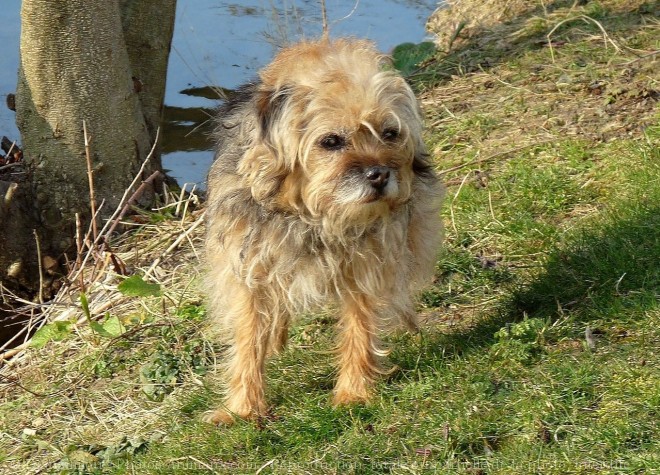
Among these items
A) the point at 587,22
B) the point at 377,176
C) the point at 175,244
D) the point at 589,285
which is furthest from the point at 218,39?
the point at 377,176

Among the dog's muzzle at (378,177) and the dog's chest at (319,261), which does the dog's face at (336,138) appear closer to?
the dog's muzzle at (378,177)

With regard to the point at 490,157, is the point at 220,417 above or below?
below

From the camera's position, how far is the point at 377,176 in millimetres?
3260

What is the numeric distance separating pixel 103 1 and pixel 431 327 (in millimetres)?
2648

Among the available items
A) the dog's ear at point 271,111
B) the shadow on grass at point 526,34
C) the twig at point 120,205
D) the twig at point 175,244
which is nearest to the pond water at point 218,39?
the shadow on grass at point 526,34

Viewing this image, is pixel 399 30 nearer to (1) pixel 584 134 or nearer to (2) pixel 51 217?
(1) pixel 584 134

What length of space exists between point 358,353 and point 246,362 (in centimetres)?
45

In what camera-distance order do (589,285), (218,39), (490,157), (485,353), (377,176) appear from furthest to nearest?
(218,39) < (490,157) < (589,285) < (485,353) < (377,176)

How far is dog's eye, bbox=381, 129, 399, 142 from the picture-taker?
3.36m

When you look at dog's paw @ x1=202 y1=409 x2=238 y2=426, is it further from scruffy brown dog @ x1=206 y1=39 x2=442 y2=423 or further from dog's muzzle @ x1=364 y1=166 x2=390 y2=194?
dog's muzzle @ x1=364 y1=166 x2=390 y2=194

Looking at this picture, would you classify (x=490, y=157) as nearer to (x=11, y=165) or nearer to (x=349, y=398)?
(x=349, y=398)

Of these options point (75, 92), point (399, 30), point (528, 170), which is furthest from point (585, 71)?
point (75, 92)

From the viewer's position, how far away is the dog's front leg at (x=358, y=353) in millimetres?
3840

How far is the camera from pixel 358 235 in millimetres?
3580
